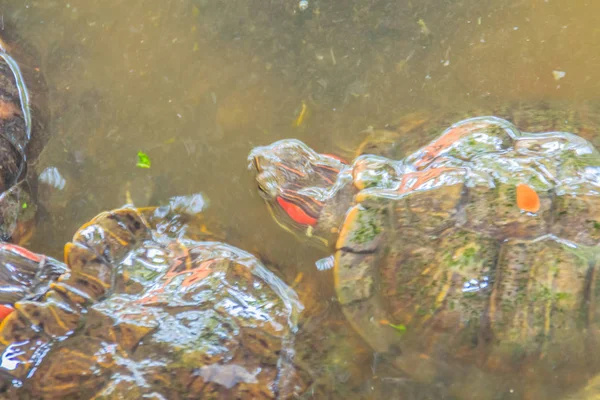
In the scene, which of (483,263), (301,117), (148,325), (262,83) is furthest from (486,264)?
(262,83)

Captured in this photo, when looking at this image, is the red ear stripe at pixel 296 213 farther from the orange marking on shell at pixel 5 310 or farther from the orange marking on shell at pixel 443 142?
the orange marking on shell at pixel 5 310

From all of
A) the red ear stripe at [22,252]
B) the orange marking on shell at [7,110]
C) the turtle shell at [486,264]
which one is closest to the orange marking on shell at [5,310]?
the red ear stripe at [22,252]

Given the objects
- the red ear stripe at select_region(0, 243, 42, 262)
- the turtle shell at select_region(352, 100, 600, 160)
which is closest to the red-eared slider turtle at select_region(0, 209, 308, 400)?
the red ear stripe at select_region(0, 243, 42, 262)

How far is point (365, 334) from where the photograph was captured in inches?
92.9

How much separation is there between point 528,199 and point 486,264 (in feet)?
1.02

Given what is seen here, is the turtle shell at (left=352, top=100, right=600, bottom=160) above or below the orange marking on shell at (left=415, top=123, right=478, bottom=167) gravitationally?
above

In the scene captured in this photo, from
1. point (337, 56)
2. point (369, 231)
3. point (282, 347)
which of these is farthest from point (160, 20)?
point (282, 347)

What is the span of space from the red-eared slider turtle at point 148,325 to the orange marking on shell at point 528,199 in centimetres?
113

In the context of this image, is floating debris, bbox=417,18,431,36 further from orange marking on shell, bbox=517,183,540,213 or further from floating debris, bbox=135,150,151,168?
floating debris, bbox=135,150,151,168

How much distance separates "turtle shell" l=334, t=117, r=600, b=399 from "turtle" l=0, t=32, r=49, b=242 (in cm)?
186

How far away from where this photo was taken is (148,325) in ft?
7.26

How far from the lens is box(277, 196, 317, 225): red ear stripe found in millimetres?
2638

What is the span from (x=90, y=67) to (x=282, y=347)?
2085 millimetres

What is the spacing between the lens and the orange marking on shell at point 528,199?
2.03 m
